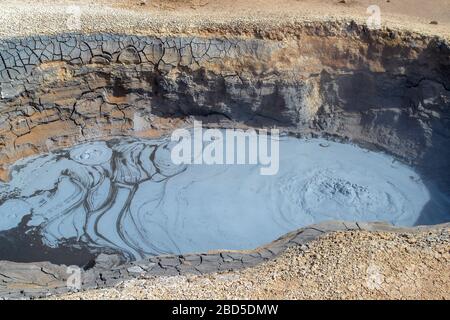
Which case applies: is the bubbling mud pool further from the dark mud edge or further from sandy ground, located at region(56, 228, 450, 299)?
sandy ground, located at region(56, 228, 450, 299)

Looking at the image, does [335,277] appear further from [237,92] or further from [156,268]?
[237,92]

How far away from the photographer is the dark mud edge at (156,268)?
15.9 feet

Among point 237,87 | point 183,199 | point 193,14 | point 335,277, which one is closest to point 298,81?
point 237,87

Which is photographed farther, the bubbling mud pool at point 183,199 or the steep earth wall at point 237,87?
the steep earth wall at point 237,87

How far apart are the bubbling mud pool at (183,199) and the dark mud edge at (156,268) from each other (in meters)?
0.92

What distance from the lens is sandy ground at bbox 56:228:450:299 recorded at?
4.37m

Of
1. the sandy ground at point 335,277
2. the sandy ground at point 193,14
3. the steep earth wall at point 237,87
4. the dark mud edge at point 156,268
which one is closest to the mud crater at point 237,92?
the steep earth wall at point 237,87

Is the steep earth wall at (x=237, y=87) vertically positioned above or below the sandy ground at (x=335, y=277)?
above

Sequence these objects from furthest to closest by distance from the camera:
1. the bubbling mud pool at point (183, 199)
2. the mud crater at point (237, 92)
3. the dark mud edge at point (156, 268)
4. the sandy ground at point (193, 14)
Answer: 1. the sandy ground at point (193, 14)
2. the mud crater at point (237, 92)
3. the bubbling mud pool at point (183, 199)
4. the dark mud edge at point (156, 268)

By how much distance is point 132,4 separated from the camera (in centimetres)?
909

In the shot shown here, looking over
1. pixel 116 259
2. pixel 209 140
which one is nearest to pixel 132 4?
pixel 209 140

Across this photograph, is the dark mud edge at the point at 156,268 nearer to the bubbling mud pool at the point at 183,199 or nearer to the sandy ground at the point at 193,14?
the bubbling mud pool at the point at 183,199
